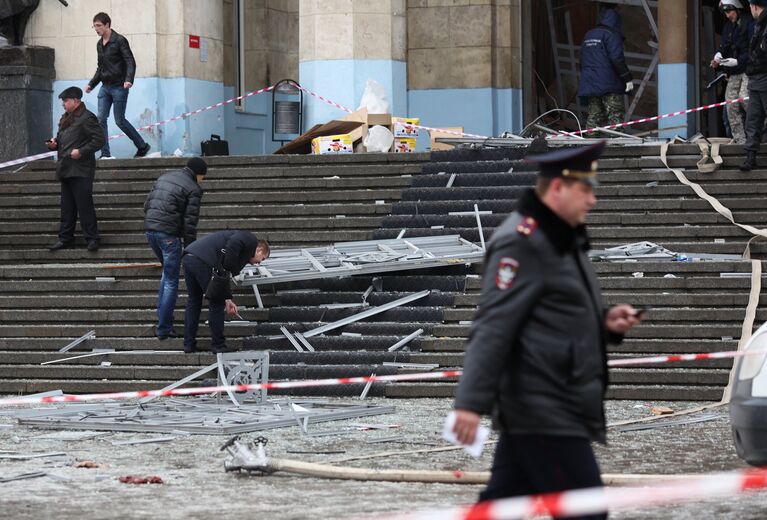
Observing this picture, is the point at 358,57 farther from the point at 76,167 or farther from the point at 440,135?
the point at 76,167

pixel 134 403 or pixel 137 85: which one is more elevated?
pixel 137 85

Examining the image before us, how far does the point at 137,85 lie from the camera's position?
22.7 m

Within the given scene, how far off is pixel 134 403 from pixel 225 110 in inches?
507

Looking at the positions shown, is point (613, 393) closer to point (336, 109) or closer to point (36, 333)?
point (36, 333)

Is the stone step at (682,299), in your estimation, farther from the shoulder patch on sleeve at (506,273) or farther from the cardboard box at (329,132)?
the shoulder patch on sleeve at (506,273)

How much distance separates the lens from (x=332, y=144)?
20.0 metres

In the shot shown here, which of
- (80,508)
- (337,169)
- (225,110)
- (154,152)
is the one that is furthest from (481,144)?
(80,508)

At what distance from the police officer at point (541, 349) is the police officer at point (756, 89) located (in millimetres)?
11396

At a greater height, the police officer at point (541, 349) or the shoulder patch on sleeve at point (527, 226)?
the shoulder patch on sleeve at point (527, 226)

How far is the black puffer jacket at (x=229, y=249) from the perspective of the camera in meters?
14.1

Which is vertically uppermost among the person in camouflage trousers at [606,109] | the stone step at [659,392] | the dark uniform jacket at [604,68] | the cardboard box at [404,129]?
the dark uniform jacket at [604,68]

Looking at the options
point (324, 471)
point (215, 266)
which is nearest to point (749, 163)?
point (215, 266)

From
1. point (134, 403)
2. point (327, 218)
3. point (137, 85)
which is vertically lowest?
point (134, 403)

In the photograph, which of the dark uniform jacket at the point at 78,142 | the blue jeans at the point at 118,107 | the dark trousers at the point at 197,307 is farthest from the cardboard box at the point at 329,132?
the dark trousers at the point at 197,307
